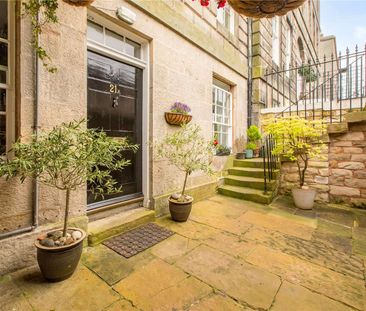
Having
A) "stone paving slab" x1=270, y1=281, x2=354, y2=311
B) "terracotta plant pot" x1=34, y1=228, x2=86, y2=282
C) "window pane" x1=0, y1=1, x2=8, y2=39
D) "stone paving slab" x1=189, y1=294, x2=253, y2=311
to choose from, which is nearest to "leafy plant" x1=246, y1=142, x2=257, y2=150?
"stone paving slab" x1=270, y1=281, x2=354, y2=311

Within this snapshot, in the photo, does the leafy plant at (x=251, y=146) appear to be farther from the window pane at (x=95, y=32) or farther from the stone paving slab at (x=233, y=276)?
the window pane at (x=95, y=32)

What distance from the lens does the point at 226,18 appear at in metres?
5.52

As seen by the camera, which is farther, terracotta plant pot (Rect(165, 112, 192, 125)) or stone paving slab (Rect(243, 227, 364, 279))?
terracotta plant pot (Rect(165, 112, 192, 125))

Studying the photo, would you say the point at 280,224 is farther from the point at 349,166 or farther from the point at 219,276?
the point at 349,166

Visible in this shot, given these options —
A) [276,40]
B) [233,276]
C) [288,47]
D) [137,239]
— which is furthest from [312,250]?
[288,47]

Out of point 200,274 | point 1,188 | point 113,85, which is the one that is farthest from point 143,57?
point 200,274

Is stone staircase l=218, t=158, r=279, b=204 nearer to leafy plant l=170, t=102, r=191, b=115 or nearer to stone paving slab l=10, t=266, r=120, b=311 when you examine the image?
leafy plant l=170, t=102, r=191, b=115

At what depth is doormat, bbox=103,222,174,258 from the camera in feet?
7.73

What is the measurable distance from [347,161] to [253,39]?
443cm

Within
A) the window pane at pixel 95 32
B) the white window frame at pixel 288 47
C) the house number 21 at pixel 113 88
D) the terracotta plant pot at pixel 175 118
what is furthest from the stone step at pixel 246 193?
the white window frame at pixel 288 47

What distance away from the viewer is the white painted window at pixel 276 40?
7688 mm

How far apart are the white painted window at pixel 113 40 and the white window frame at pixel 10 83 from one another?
838 mm

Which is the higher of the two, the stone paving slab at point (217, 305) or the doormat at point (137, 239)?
the doormat at point (137, 239)

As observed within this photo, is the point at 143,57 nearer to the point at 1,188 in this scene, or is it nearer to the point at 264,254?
the point at 1,188
